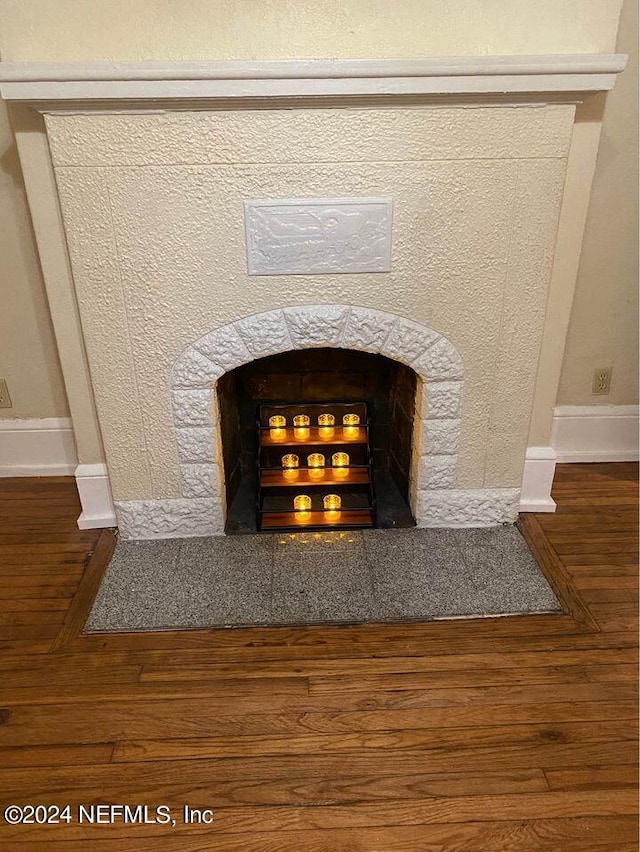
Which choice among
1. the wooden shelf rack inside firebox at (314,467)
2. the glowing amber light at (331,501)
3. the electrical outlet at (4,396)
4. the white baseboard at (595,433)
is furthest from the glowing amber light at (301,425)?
the electrical outlet at (4,396)

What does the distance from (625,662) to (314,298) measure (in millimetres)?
1394

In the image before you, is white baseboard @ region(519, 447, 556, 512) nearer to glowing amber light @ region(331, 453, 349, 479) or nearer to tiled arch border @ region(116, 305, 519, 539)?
tiled arch border @ region(116, 305, 519, 539)

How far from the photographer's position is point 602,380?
263 cm

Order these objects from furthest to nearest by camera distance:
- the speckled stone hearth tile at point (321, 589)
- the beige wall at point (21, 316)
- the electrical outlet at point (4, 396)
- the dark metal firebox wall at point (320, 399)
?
the electrical outlet at point (4, 396) < the dark metal firebox wall at point (320, 399) < the beige wall at point (21, 316) < the speckled stone hearth tile at point (321, 589)

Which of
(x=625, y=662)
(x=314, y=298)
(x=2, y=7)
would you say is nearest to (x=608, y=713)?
(x=625, y=662)

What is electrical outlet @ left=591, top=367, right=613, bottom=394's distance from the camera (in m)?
2.61

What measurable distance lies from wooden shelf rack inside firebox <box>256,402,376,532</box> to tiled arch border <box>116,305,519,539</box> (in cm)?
19

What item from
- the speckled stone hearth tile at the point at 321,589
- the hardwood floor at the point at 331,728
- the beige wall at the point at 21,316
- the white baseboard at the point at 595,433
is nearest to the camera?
the hardwood floor at the point at 331,728

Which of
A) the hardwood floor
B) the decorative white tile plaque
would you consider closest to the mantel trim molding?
the decorative white tile plaque

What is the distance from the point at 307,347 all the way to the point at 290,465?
584mm

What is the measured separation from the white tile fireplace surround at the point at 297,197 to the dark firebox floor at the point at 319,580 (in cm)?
19

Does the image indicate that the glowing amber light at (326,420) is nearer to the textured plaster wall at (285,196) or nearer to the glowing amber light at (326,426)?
the glowing amber light at (326,426)

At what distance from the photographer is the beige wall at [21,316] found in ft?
7.06

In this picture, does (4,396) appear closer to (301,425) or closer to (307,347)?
(301,425)
